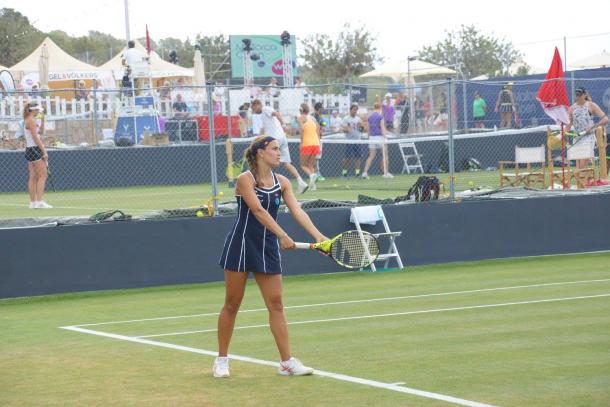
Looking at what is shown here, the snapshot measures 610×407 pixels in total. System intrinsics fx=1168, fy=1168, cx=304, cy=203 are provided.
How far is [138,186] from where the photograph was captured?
93.3 feet

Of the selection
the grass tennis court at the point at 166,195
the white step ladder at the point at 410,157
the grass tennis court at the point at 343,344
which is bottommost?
the grass tennis court at the point at 343,344

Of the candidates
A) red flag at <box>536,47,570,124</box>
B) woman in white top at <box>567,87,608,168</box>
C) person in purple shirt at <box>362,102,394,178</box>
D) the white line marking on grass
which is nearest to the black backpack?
red flag at <box>536,47,570,124</box>

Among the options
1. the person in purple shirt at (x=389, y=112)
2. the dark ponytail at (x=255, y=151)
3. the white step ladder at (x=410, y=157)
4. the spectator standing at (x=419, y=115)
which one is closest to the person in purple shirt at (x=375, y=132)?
the white step ladder at (x=410, y=157)

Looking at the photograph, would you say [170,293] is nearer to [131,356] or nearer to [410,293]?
[410,293]

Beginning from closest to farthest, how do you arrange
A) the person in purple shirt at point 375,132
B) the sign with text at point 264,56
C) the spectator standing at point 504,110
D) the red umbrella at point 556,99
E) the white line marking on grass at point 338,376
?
the white line marking on grass at point 338,376 → the red umbrella at point 556,99 → the person in purple shirt at point 375,132 → the spectator standing at point 504,110 → the sign with text at point 264,56

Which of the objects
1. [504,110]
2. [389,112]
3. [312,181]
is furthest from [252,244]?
[389,112]

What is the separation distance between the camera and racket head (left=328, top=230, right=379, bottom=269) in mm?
9695

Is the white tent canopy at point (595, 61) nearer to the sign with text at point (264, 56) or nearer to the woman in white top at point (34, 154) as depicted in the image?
the sign with text at point (264, 56)

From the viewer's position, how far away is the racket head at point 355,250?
970 cm

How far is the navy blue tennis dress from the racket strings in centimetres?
85

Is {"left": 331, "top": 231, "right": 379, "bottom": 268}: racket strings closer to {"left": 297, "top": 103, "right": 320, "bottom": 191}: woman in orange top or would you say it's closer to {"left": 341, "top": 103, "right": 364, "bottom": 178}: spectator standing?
{"left": 297, "top": 103, "right": 320, "bottom": 191}: woman in orange top

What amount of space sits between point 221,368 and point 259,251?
3.08ft

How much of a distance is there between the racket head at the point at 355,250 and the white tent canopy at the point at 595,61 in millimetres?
32823

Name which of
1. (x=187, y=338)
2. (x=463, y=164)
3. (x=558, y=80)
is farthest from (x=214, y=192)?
(x=463, y=164)
